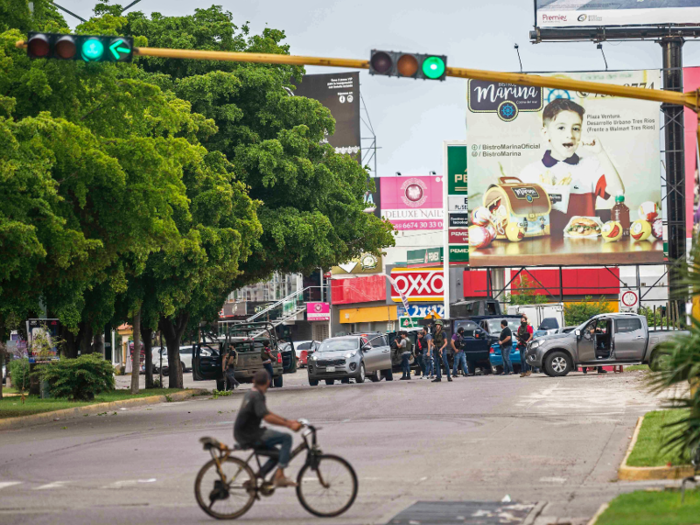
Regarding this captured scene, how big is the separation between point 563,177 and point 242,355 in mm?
21575

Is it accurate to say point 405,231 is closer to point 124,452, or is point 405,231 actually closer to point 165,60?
point 165,60

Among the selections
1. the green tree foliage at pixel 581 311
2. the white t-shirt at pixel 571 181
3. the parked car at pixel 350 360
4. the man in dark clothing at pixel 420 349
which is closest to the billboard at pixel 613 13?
the white t-shirt at pixel 571 181

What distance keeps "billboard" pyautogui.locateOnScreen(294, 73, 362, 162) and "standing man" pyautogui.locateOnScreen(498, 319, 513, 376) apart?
39742 mm

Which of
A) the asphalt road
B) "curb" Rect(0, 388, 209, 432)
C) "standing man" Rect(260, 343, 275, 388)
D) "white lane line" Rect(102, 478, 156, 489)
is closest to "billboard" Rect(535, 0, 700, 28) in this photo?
"standing man" Rect(260, 343, 275, 388)

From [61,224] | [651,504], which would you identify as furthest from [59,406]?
[651,504]

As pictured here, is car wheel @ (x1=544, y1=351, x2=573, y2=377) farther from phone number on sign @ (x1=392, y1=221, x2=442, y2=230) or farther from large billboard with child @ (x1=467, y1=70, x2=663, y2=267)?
phone number on sign @ (x1=392, y1=221, x2=442, y2=230)

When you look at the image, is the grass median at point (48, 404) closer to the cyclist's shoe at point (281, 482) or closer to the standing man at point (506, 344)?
the standing man at point (506, 344)

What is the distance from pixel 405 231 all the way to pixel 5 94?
73.8 m

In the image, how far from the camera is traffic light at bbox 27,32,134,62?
1218 cm

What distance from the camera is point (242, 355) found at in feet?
111

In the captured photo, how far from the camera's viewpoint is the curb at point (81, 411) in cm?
2156

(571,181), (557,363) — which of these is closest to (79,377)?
(557,363)

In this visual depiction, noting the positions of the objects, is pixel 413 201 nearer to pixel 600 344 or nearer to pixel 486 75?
pixel 600 344

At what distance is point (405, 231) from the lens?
93.6m
